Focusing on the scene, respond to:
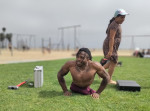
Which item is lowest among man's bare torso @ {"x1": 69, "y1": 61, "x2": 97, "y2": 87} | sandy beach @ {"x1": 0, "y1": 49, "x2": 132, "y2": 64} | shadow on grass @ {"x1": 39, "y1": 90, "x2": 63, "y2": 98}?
sandy beach @ {"x1": 0, "y1": 49, "x2": 132, "y2": 64}

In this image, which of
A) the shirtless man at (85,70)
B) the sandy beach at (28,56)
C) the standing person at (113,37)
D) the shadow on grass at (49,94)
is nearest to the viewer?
the shirtless man at (85,70)

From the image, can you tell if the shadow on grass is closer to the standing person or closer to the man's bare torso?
the man's bare torso

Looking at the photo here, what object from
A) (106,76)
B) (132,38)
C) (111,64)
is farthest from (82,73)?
(132,38)

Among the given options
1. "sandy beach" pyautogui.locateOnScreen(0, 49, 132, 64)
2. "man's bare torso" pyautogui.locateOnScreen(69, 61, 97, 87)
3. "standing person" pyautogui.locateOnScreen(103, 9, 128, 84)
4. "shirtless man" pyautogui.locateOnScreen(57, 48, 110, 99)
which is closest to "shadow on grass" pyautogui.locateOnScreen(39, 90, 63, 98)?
"shirtless man" pyautogui.locateOnScreen(57, 48, 110, 99)

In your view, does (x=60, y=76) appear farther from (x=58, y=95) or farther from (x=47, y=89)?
(x=47, y=89)

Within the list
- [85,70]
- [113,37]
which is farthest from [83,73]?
[113,37]

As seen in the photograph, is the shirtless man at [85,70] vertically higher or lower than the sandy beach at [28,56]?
higher

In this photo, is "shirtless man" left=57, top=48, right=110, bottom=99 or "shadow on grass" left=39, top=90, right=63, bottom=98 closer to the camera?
"shirtless man" left=57, top=48, right=110, bottom=99

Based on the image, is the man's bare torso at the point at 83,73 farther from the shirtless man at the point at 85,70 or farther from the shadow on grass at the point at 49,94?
the shadow on grass at the point at 49,94

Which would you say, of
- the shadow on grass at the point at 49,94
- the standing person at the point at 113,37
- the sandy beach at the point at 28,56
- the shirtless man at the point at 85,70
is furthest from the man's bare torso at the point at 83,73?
the sandy beach at the point at 28,56

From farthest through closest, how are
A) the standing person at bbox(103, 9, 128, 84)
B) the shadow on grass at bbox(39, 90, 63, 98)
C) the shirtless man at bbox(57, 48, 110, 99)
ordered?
1. the standing person at bbox(103, 9, 128, 84)
2. the shadow on grass at bbox(39, 90, 63, 98)
3. the shirtless man at bbox(57, 48, 110, 99)

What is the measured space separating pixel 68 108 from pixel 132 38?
2809cm

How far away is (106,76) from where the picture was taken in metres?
3.96

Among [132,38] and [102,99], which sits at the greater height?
[132,38]
